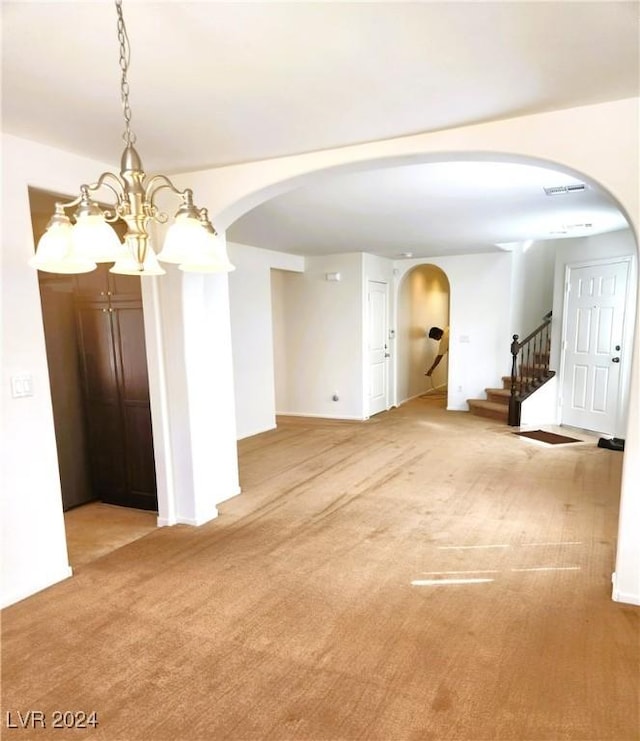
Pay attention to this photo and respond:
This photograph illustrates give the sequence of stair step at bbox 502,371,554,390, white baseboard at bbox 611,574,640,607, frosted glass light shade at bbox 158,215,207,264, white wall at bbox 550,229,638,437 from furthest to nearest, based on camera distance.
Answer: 1. stair step at bbox 502,371,554,390
2. white wall at bbox 550,229,638,437
3. white baseboard at bbox 611,574,640,607
4. frosted glass light shade at bbox 158,215,207,264

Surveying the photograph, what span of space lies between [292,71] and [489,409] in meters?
5.75

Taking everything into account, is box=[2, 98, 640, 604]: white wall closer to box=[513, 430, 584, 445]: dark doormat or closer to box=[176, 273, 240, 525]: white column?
box=[176, 273, 240, 525]: white column

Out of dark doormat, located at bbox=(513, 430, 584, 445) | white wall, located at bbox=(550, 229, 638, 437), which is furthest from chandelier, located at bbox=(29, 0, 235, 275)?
dark doormat, located at bbox=(513, 430, 584, 445)

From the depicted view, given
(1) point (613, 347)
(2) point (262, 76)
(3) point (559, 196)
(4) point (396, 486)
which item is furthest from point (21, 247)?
→ (1) point (613, 347)

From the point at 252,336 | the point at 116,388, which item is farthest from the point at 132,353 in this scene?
the point at 252,336

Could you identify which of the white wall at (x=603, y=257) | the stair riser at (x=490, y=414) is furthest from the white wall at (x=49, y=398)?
the stair riser at (x=490, y=414)

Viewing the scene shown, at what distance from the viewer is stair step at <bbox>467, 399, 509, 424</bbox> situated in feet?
21.0

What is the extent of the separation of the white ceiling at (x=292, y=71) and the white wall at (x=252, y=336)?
2756mm

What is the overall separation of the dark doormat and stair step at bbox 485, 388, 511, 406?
890 millimetres

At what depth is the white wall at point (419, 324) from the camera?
318 inches

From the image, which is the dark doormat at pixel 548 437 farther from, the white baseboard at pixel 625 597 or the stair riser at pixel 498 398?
the white baseboard at pixel 625 597

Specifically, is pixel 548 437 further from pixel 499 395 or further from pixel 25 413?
pixel 25 413

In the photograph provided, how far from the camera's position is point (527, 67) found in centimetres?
180

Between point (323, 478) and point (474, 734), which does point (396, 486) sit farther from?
point (474, 734)
